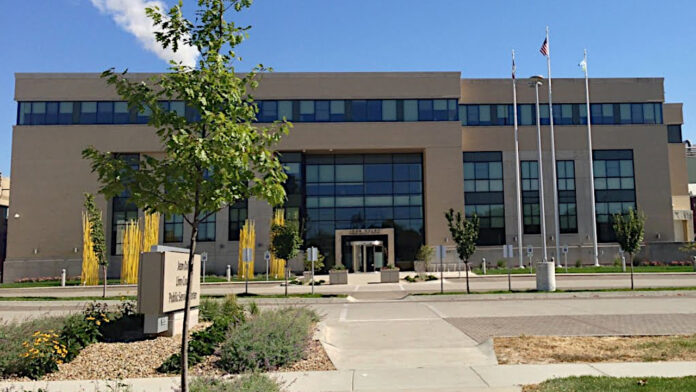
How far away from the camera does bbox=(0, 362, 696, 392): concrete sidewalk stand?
26.2 feet

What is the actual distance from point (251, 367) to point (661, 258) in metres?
45.4

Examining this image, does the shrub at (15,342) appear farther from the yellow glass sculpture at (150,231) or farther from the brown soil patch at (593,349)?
the yellow glass sculpture at (150,231)

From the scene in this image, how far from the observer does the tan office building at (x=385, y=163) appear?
43.8 meters

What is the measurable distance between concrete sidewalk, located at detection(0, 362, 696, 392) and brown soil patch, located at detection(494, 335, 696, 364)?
0.55 meters

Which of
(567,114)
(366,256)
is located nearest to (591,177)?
(567,114)

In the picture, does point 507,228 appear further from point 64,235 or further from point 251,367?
point 251,367

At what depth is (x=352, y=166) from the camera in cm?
4616

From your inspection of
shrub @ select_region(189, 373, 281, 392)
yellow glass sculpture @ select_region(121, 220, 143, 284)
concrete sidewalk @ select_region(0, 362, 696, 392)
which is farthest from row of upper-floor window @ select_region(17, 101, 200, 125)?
shrub @ select_region(189, 373, 281, 392)

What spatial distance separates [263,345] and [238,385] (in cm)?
256

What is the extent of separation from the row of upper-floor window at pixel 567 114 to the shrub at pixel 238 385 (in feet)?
141

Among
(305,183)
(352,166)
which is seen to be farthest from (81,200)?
(352,166)

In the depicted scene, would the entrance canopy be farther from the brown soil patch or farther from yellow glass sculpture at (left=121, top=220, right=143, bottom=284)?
the brown soil patch

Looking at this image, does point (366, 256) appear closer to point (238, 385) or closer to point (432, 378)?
point (432, 378)

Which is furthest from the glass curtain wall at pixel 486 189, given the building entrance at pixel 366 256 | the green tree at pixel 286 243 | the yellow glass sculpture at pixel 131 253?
the yellow glass sculpture at pixel 131 253
